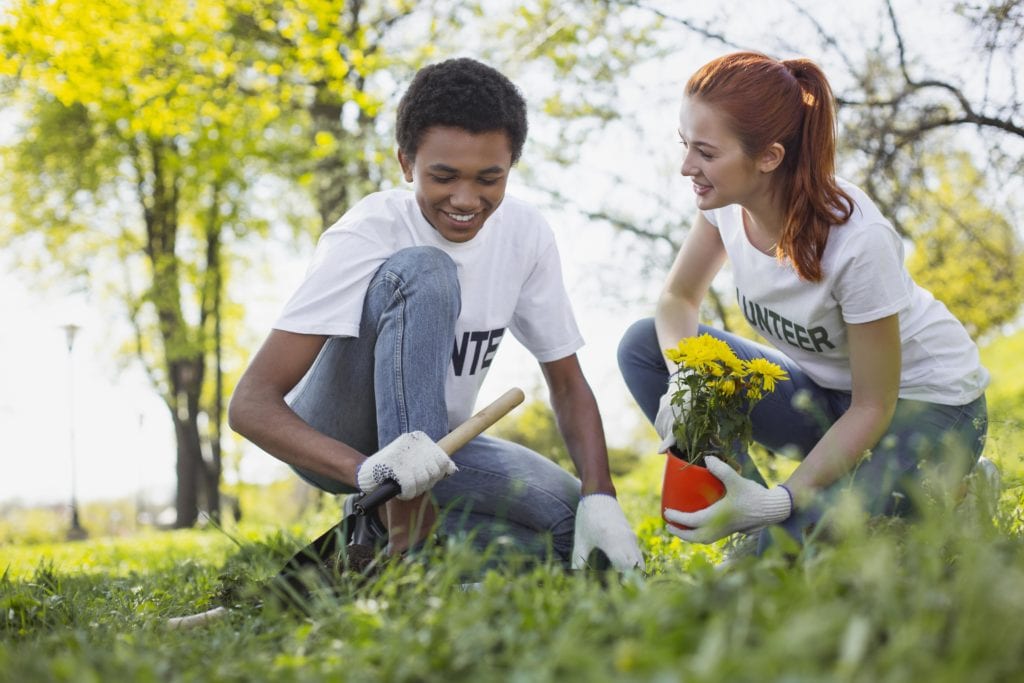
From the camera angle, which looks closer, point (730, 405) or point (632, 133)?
point (730, 405)

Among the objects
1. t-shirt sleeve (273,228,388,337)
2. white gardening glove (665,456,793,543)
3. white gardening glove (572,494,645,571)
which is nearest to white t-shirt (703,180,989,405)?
white gardening glove (665,456,793,543)

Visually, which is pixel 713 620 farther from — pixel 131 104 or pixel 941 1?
pixel 131 104

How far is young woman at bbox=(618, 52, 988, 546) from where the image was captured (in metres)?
2.62

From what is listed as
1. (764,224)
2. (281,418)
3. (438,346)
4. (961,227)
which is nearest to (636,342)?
(764,224)

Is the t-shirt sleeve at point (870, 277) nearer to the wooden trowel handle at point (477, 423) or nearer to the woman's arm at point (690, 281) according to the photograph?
the woman's arm at point (690, 281)

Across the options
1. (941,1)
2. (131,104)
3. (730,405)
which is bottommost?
(730,405)

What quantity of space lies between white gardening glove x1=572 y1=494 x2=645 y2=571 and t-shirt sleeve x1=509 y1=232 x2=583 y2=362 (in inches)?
A: 20.6

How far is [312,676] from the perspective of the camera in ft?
4.49

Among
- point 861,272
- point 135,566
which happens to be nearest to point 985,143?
point 861,272

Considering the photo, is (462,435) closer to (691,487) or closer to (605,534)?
(605,534)

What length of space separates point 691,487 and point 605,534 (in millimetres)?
278

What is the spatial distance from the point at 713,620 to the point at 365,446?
A: 1745 millimetres

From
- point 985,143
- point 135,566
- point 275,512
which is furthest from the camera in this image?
point 275,512

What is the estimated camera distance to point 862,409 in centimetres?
264
